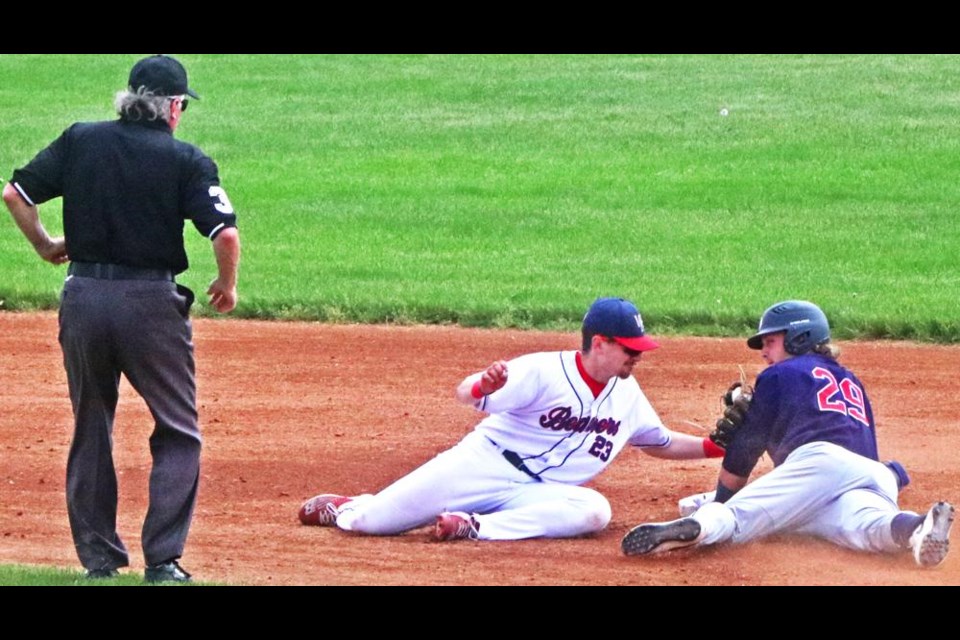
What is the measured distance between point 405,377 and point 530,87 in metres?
14.3

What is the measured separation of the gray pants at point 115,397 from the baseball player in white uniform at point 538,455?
123 cm

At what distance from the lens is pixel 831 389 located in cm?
754

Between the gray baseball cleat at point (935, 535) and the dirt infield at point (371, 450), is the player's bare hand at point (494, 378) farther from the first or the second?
the gray baseball cleat at point (935, 535)

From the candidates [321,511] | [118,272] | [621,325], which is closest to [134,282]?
[118,272]

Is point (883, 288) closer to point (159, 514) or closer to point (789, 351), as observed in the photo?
point (789, 351)

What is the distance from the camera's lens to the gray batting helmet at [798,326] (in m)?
7.78

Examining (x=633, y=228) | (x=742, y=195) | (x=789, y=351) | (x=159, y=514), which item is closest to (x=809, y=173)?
(x=742, y=195)

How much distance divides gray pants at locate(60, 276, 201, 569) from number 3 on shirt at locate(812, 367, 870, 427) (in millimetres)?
2824

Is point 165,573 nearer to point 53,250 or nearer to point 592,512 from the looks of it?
point 53,250

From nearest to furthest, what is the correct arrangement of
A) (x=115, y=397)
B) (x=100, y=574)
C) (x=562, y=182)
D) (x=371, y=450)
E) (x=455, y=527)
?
1. (x=100, y=574)
2. (x=115, y=397)
3. (x=455, y=527)
4. (x=371, y=450)
5. (x=562, y=182)

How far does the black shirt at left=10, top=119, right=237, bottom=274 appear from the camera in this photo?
6.73 meters

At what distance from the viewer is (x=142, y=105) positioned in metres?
6.81

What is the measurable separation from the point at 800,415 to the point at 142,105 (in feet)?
10.6

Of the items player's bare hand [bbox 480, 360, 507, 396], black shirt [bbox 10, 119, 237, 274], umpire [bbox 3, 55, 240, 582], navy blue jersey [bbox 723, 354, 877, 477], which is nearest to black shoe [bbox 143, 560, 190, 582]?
umpire [bbox 3, 55, 240, 582]
